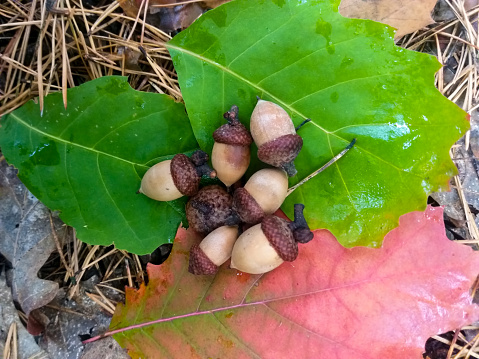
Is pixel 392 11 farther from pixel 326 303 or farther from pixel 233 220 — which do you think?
pixel 326 303

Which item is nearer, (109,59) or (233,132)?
(233,132)

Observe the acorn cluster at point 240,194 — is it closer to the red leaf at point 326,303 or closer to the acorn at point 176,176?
the acorn at point 176,176

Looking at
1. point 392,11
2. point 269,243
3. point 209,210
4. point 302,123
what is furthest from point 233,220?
point 392,11

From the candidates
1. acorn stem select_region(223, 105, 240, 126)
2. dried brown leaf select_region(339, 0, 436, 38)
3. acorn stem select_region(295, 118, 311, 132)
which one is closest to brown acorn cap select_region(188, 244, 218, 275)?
acorn stem select_region(223, 105, 240, 126)

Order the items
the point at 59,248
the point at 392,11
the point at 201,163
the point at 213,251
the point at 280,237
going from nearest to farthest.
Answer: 1. the point at 280,237
2. the point at 213,251
3. the point at 201,163
4. the point at 392,11
5. the point at 59,248

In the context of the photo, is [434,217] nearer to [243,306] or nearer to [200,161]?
[243,306]

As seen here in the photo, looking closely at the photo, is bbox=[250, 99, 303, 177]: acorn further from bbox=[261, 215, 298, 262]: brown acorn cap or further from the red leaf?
the red leaf
